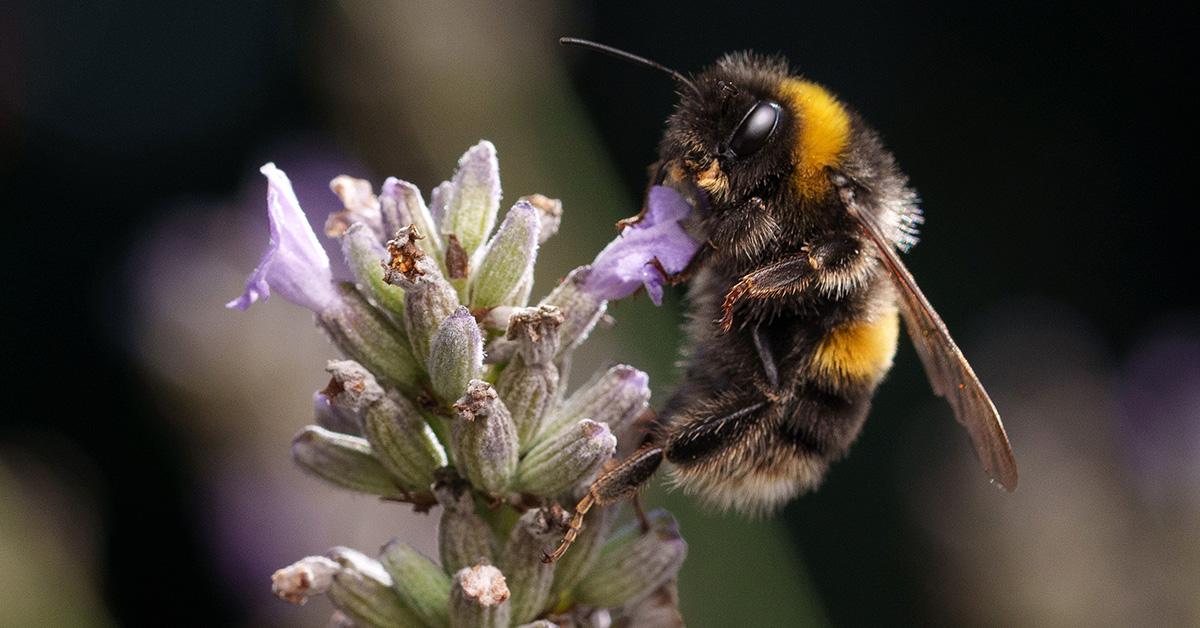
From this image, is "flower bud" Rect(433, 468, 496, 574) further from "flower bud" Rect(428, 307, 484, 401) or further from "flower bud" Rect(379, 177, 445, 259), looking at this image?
"flower bud" Rect(379, 177, 445, 259)

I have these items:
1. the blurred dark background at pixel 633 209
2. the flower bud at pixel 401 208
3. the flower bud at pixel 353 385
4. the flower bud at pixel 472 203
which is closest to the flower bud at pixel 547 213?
the flower bud at pixel 472 203

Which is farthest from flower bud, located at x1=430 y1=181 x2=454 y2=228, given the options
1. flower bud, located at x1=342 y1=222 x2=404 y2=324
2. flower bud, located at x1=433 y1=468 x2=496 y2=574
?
flower bud, located at x1=433 y1=468 x2=496 y2=574

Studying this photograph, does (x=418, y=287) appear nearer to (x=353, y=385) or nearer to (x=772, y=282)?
(x=353, y=385)

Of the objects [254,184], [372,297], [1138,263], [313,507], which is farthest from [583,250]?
[1138,263]

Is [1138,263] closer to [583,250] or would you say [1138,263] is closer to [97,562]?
[583,250]

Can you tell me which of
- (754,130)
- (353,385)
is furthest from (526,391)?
(754,130)

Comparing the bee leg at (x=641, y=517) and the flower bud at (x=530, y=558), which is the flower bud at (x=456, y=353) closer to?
the flower bud at (x=530, y=558)

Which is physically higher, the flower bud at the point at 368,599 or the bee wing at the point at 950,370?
the bee wing at the point at 950,370
